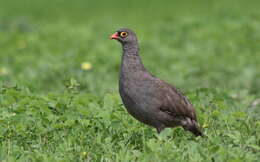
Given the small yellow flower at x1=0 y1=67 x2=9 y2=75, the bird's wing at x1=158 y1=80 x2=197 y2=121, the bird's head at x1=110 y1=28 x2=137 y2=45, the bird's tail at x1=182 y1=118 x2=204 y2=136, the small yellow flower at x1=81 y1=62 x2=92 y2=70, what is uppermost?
the small yellow flower at x1=0 y1=67 x2=9 y2=75

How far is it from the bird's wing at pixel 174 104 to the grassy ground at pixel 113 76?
0.25m

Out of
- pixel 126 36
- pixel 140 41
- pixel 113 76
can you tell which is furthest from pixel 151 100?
pixel 140 41

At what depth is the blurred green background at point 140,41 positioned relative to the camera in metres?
13.0

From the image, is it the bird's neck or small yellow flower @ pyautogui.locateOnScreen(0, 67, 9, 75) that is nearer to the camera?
the bird's neck

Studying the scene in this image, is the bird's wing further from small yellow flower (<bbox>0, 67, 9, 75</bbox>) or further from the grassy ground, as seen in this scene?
small yellow flower (<bbox>0, 67, 9, 75</bbox>)

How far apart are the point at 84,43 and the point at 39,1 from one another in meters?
7.78

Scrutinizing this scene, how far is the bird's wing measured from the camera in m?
7.66

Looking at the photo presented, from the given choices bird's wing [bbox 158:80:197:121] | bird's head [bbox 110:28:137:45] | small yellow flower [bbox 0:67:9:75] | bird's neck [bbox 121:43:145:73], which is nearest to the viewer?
bird's wing [bbox 158:80:197:121]

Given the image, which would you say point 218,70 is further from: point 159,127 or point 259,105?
point 159,127

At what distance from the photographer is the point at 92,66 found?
13.5 meters

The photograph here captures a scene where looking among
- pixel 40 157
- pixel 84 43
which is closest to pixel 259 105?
pixel 40 157

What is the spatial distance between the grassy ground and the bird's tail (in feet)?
0.42

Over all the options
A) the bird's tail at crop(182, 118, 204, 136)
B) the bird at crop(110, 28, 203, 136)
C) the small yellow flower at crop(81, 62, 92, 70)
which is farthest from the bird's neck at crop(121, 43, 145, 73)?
the small yellow flower at crop(81, 62, 92, 70)

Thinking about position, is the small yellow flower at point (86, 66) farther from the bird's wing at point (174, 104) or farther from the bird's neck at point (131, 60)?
the bird's wing at point (174, 104)
